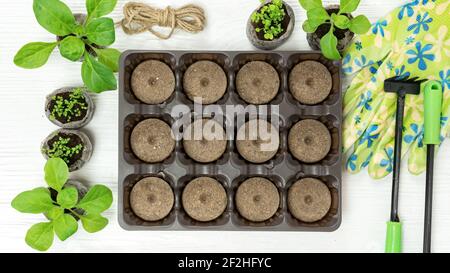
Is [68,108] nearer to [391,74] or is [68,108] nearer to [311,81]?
[311,81]

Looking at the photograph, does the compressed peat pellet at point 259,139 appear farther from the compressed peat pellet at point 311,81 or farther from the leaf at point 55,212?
the leaf at point 55,212

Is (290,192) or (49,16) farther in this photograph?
(290,192)

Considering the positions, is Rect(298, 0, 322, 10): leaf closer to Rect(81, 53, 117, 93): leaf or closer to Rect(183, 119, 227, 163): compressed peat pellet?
Rect(183, 119, 227, 163): compressed peat pellet
